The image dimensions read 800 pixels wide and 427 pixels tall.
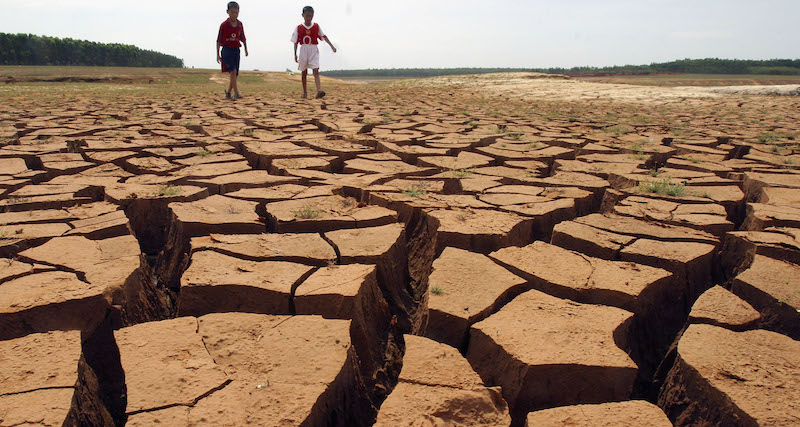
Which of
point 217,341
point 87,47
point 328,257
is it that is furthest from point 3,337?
point 87,47

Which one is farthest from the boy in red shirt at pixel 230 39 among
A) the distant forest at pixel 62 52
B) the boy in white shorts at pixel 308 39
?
the distant forest at pixel 62 52

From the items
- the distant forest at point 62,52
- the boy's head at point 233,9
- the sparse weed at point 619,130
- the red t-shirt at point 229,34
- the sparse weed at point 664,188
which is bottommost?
the sparse weed at point 664,188

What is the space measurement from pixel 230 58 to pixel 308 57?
120 centimetres

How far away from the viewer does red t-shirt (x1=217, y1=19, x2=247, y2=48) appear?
25.2 ft

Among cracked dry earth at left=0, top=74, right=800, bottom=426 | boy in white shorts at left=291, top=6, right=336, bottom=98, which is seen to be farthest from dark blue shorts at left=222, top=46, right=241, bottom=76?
cracked dry earth at left=0, top=74, right=800, bottom=426

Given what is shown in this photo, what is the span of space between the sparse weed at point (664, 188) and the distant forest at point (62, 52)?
39.3 meters

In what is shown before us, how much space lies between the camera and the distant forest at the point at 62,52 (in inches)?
1266

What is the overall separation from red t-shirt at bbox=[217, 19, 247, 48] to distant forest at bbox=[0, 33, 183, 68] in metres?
32.7

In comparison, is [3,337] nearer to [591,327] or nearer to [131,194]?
[131,194]

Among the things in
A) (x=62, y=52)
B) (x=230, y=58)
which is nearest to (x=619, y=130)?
(x=230, y=58)

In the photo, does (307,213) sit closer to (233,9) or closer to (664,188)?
(664,188)

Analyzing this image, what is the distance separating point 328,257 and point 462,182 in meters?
1.35

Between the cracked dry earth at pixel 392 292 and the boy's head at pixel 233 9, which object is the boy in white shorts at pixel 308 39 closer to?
the boy's head at pixel 233 9

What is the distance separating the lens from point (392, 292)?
1.95 m
